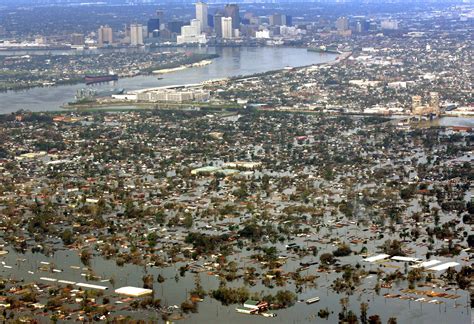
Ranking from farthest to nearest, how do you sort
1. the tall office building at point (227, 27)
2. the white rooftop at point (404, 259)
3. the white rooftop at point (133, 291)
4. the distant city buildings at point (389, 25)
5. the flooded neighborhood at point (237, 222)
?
the distant city buildings at point (389, 25) → the tall office building at point (227, 27) → the white rooftop at point (404, 259) → the white rooftop at point (133, 291) → the flooded neighborhood at point (237, 222)

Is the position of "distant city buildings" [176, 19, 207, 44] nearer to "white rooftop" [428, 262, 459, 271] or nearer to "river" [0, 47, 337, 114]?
"river" [0, 47, 337, 114]

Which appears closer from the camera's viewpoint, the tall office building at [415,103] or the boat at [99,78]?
the tall office building at [415,103]

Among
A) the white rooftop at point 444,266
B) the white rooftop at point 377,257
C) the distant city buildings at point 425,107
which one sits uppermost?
the white rooftop at point 444,266

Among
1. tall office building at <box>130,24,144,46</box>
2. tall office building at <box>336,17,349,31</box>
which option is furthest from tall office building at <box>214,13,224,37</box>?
tall office building at <box>336,17,349,31</box>

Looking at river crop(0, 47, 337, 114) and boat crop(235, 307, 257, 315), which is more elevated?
boat crop(235, 307, 257, 315)

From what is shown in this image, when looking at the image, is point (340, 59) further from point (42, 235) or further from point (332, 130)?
point (42, 235)

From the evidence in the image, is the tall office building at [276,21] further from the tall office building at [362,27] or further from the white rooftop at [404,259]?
the white rooftop at [404,259]

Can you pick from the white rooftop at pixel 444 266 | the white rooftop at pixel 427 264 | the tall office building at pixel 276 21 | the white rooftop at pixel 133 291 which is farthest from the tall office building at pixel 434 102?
the tall office building at pixel 276 21

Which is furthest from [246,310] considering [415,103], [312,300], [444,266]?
[415,103]
